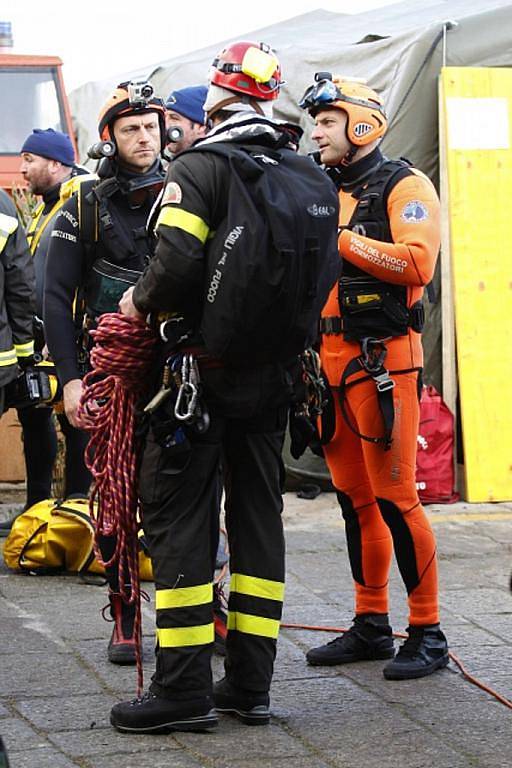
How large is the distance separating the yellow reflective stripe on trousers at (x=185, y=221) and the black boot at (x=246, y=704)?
144 cm

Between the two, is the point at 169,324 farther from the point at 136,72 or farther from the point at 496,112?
the point at 136,72

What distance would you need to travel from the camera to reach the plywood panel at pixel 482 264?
28.4ft

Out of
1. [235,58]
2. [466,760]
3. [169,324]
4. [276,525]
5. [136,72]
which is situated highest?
[136,72]

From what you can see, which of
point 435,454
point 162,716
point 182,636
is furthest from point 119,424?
point 435,454

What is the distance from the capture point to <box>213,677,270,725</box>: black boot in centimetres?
453

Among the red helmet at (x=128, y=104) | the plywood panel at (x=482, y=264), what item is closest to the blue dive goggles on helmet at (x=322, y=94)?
the red helmet at (x=128, y=104)

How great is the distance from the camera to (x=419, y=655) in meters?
5.10

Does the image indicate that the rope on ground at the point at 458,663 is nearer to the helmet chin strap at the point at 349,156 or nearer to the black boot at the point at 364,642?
the black boot at the point at 364,642

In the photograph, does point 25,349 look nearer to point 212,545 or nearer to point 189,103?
point 189,103

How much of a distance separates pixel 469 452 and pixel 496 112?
207 cm

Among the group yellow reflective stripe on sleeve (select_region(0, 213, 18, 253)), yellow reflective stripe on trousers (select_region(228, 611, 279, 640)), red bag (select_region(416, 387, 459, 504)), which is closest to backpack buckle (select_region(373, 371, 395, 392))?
yellow reflective stripe on trousers (select_region(228, 611, 279, 640))

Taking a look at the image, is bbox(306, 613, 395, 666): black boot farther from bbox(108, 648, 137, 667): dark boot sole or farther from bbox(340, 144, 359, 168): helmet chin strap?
bbox(340, 144, 359, 168): helmet chin strap

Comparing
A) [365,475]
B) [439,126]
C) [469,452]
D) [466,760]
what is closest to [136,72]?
[439,126]

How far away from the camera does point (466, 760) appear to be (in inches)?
165
